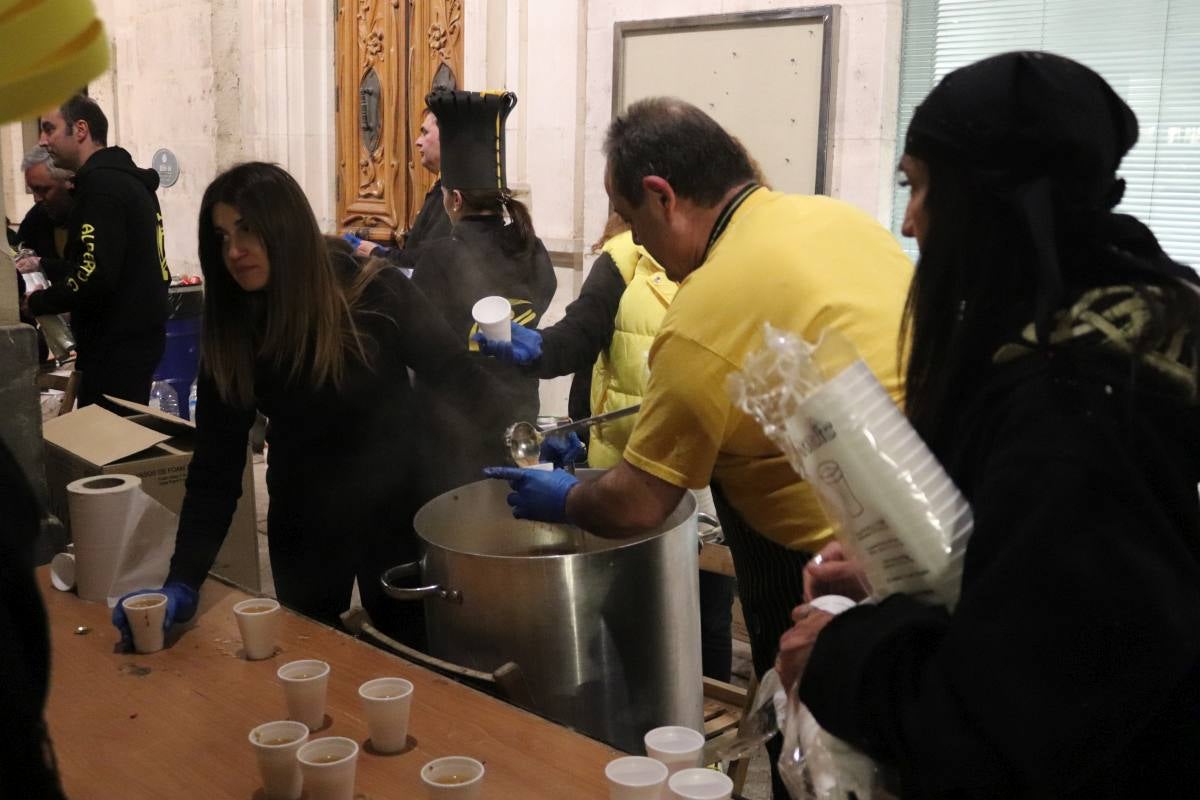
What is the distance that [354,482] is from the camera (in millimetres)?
2984

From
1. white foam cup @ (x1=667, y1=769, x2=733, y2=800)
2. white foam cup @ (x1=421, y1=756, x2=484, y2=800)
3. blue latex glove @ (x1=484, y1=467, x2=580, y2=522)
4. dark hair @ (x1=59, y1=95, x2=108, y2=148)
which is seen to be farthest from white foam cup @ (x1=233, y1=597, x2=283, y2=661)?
dark hair @ (x1=59, y1=95, x2=108, y2=148)

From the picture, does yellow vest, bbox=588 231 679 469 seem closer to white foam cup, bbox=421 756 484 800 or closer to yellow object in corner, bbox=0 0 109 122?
white foam cup, bbox=421 756 484 800

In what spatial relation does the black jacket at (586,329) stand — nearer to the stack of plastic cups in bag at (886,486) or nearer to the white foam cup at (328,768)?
the white foam cup at (328,768)

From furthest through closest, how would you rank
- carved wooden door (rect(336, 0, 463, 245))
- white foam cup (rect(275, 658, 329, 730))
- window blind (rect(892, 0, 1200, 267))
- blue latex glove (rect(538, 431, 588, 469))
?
carved wooden door (rect(336, 0, 463, 245)) < window blind (rect(892, 0, 1200, 267)) < blue latex glove (rect(538, 431, 588, 469)) < white foam cup (rect(275, 658, 329, 730))

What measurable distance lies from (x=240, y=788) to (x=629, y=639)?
885 millimetres

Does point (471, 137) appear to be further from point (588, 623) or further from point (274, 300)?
point (588, 623)

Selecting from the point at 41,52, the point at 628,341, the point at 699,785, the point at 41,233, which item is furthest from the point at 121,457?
the point at 41,233

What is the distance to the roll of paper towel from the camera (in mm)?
2598

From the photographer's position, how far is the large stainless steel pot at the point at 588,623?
7.60 ft

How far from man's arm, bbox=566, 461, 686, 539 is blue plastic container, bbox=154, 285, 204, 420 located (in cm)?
543

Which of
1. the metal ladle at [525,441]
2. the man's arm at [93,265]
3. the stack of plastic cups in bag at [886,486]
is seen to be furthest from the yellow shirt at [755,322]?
the man's arm at [93,265]

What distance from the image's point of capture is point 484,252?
13.4ft

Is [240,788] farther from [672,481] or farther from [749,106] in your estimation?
[749,106]

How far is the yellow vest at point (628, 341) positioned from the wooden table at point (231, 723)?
1407mm
